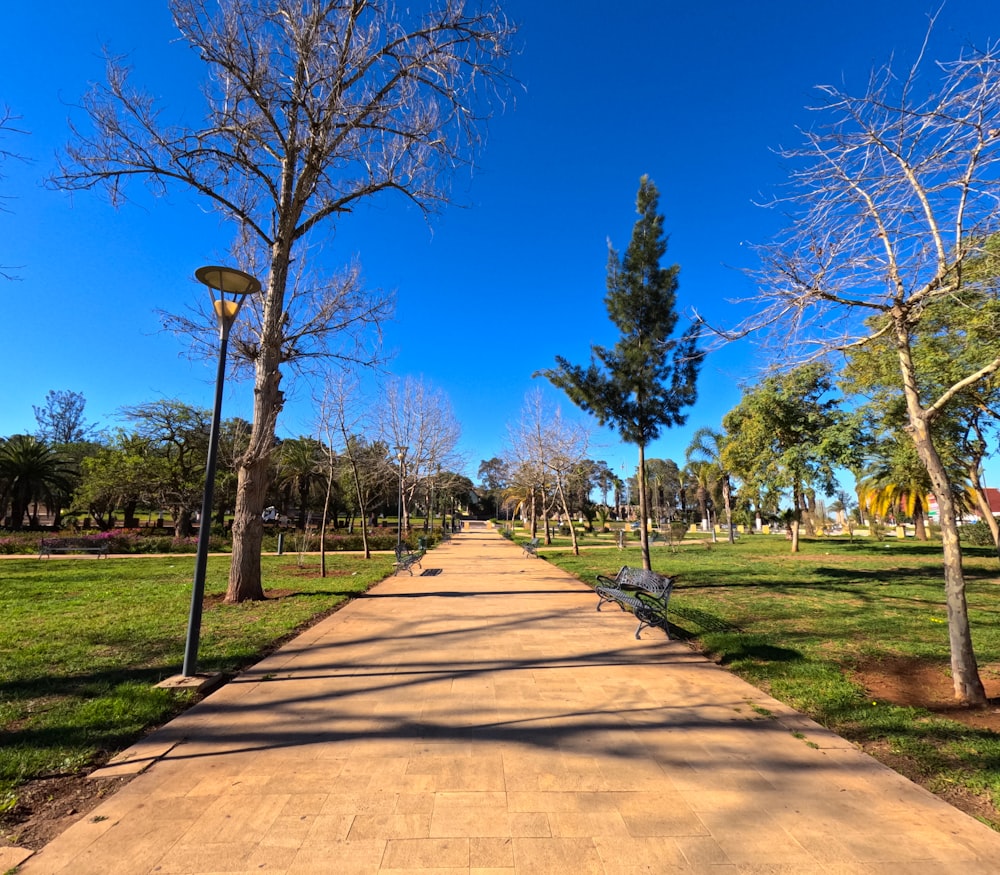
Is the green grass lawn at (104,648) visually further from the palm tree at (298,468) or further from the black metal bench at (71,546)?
the palm tree at (298,468)

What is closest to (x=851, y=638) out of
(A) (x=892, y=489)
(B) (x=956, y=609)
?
(B) (x=956, y=609)

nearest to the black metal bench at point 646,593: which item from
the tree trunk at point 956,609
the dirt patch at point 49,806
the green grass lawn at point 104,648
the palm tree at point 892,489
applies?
the tree trunk at point 956,609

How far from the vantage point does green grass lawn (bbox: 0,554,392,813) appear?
3.74 metres

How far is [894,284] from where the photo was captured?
16.3 ft

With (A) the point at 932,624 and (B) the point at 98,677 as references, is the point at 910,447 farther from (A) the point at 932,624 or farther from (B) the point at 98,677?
(B) the point at 98,677

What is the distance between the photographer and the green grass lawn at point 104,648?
374 centimetres

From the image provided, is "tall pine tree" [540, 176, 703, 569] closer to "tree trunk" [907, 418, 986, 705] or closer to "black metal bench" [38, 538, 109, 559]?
"tree trunk" [907, 418, 986, 705]

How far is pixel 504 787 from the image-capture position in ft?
10.2

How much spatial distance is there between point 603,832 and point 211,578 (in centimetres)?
1392

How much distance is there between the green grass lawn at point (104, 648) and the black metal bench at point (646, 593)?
486 centimetres

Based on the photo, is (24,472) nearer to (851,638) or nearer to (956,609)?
(851,638)

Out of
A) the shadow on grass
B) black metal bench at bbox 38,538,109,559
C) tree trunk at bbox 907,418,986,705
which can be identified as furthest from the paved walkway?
black metal bench at bbox 38,538,109,559

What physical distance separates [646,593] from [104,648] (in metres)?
7.53

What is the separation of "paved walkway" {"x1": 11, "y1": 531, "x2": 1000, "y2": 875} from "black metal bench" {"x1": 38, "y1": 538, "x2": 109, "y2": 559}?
21.4 metres
